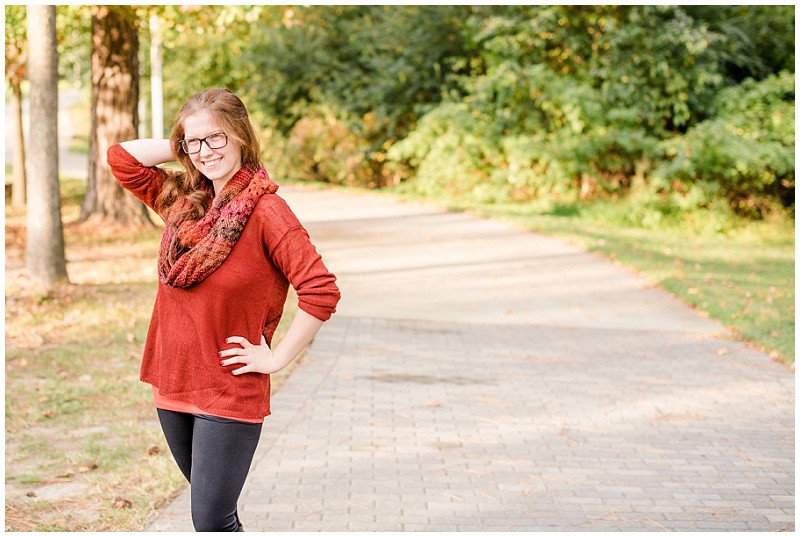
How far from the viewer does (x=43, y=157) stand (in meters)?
9.48

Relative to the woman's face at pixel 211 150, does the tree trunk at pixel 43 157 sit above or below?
below

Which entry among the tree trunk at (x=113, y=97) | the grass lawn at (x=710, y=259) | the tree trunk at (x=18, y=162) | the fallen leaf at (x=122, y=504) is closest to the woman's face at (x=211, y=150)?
the fallen leaf at (x=122, y=504)

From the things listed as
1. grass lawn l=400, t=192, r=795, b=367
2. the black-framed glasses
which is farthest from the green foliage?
the black-framed glasses

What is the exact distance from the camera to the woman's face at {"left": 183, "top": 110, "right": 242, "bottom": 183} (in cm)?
292

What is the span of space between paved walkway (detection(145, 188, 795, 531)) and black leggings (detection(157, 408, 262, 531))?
143 centimetres

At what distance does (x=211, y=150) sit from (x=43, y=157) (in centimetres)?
718

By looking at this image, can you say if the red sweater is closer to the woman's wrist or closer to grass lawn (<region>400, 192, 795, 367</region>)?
the woman's wrist

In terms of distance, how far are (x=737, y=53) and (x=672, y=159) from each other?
264 centimetres

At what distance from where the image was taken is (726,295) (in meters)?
11.1

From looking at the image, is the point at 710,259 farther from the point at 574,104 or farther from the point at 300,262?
the point at 300,262

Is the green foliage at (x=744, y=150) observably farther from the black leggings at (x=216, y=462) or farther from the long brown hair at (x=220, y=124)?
the black leggings at (x=216, y=462)

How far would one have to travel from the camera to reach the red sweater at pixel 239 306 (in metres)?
2.85

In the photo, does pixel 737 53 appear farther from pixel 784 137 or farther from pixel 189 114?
pixel 189 114

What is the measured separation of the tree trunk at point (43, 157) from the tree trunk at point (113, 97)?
5.26 meters
